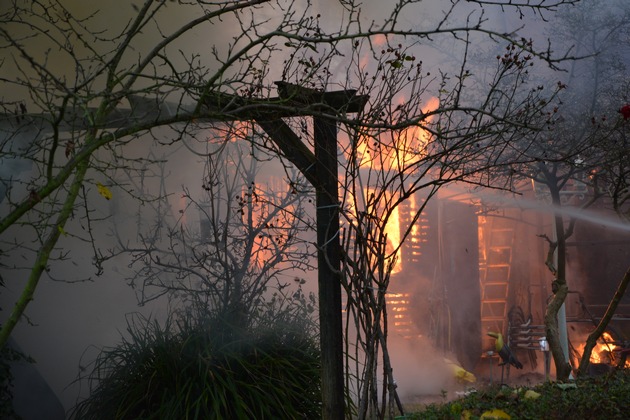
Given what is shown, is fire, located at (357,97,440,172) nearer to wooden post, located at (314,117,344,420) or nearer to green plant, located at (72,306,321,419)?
wooden post, located at (314,117,344,420)

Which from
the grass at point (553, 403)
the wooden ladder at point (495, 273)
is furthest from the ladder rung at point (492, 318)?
the grass at point (553, 403)

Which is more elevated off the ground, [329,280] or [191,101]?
[191,101]

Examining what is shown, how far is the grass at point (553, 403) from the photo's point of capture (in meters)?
4.65

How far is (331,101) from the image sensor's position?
4.11m

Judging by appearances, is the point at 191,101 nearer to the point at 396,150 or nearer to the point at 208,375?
the point at 208,375

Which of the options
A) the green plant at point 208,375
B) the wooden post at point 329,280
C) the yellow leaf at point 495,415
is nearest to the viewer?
the wooden post at point 329,280

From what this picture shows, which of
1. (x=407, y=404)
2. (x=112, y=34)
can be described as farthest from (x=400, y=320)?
(x=112, y=34)

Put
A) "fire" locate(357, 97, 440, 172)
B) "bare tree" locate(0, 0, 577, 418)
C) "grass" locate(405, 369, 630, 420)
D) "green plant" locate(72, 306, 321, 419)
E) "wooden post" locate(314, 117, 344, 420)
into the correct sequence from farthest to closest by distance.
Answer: "green plant" locate(72, 306, 321, 419) < "grass" locate(405, 369, 630, 420) < "wooden post" locate(314, 117, 344, 420) < "fire" locate(357, 97, 440, 172) < "bare tree" locate(0, 0, 577, 418)

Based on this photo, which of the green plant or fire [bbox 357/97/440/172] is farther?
the green plant

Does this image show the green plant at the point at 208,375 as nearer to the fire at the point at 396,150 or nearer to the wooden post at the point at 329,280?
the wooden post at the point at 329,280

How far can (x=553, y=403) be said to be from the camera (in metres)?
4.91

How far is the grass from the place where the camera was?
465 cm

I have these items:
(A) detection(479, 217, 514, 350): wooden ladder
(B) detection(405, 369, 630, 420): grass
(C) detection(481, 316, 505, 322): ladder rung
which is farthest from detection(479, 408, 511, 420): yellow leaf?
(C) detection(481, 316, 505, 322): ladder rung

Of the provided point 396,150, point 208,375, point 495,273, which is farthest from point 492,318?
point 396,150
